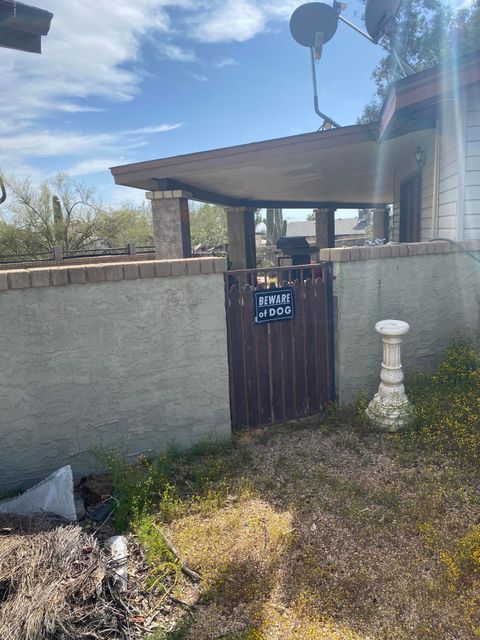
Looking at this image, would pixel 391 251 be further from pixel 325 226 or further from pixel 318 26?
pixel 325 226

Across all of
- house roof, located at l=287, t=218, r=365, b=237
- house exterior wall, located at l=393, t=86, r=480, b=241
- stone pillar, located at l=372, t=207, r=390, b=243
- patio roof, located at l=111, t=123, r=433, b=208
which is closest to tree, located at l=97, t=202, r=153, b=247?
stone pillar, located at l=372, t=207, r=390, b=243

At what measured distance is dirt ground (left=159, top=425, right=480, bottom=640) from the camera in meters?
2.42

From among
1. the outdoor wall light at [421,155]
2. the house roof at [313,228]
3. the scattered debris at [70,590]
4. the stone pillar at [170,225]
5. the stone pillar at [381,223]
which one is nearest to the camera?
the scattered debris at [70,590]

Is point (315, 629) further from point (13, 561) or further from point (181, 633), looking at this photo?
point (13, 561)

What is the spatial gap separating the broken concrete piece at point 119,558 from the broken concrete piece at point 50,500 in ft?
1.20

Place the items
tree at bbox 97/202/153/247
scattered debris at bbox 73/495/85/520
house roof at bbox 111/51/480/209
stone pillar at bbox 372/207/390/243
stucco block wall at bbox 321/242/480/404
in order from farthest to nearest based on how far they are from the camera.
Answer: tree at bbox 97/202/153/247 < stone pillar at bbox 372/207/390/243 < stucco block wall at bbox 321/242/480/404 < house roof at bbox 111/51/480/209 < scattered debris at bbox 73/495/85/520

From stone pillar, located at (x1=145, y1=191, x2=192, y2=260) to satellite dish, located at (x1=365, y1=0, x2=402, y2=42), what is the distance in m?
4.32

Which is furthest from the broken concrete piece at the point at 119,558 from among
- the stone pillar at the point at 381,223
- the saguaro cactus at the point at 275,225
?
the saguaro cactus at the point at 275,225

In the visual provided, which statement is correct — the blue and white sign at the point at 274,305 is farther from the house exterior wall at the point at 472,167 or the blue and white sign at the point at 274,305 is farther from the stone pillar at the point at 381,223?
the stone pillar at the point at 381,223

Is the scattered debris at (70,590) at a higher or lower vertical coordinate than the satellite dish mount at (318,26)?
lower

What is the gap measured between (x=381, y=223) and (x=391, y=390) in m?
15.3

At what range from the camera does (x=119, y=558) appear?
2.86 meters

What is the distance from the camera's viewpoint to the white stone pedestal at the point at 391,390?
14.5 ft

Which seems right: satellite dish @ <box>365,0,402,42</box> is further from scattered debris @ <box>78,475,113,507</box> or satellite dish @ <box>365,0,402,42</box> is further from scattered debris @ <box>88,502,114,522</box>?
scattered debris @ <box>88,502,114,522</box>
